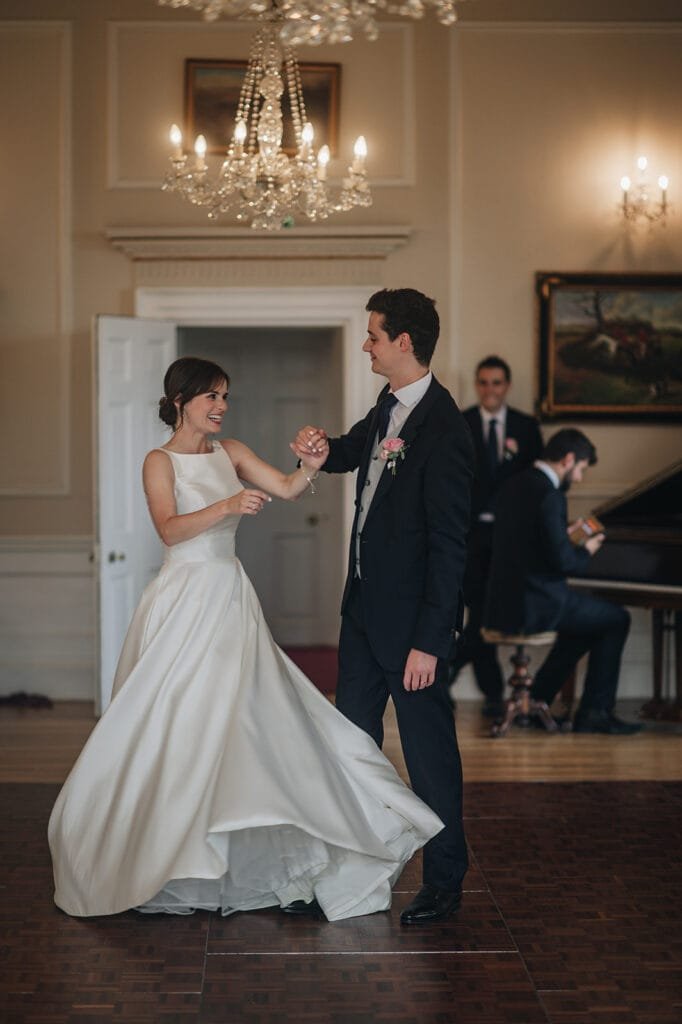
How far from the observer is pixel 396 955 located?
11.6 feet

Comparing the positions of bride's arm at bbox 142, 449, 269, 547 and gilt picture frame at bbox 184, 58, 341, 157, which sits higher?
gilt picture frame at bbox 184, 58, 341, 157

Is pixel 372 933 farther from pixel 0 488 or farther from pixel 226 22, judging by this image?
pixel 226 22

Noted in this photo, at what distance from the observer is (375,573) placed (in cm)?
381

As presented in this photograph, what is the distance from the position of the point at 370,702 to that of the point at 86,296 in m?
4.26

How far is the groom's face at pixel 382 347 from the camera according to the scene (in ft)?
12.5

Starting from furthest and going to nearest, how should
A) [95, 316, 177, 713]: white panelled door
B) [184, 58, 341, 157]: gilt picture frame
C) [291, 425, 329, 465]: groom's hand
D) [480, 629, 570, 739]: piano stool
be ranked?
[184, 58, 341, 157]: gilt picture frame, [95, 316, 177, 713]: white panelled door, [480, 629, 570, 739]: piano stool, [291, 425, 329, 465]: groom's hand

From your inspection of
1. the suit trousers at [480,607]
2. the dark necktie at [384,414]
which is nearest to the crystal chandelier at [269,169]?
the dark necktie at [384,414]

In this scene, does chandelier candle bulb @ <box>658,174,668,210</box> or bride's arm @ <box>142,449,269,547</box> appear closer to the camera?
bride's arm @ <box>142,449,269,547</box>

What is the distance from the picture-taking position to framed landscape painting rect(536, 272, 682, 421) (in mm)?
7445

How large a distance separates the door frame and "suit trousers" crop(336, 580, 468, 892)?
11.3 ft

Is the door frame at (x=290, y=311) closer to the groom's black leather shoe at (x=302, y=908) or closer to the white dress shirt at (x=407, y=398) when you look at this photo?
the white dress shirt at (x=407, y=398)

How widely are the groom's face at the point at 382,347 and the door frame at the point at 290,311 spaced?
3530 millimetres

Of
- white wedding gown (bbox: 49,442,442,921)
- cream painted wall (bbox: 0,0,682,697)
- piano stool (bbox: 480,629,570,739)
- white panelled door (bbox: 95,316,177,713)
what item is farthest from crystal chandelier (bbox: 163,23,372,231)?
white wedding gown (bbox: 49,442,442,921)

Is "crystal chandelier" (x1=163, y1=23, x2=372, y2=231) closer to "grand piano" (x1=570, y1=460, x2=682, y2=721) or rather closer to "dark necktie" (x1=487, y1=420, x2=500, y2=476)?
"dark necktie" (x1=487, y1=420, x2=500, y2=476)
